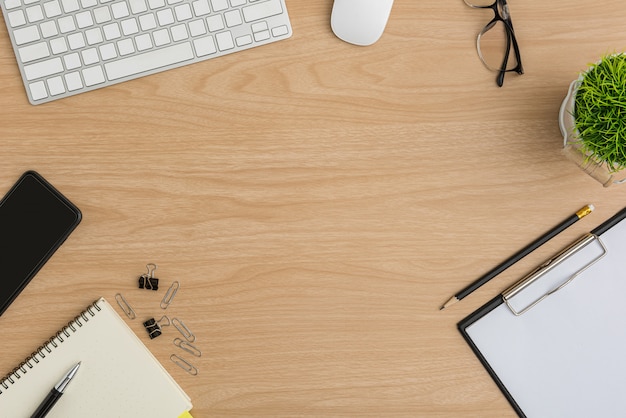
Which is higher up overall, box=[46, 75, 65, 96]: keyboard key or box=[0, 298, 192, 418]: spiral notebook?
box=[46, 75, 65, 96]: keyboard key

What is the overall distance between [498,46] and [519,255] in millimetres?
326

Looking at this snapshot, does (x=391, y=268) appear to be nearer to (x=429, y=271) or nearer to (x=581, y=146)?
(x=429, y=271)

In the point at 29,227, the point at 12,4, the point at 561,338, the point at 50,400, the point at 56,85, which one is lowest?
the point at 561,338

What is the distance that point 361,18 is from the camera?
31.1 inches

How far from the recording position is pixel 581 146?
2.41 ft

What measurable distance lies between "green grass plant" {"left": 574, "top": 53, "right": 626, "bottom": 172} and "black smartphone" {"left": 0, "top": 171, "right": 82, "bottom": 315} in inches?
28.8

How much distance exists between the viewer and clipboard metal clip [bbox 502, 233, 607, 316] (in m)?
0.81

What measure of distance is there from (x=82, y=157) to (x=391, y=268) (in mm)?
500

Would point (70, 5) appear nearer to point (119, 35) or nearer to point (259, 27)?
point (119, 35)

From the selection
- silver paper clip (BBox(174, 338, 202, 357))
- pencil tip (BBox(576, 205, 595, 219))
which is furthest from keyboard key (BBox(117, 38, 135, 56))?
pencil tip (BBox(576, 205, 595, 219))

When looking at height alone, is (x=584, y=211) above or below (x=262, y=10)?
below

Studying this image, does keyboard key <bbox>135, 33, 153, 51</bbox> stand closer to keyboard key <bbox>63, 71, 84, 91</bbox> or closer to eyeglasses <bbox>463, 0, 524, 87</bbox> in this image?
keyboard key <bbox>63, 71, 84, 91</bbox>

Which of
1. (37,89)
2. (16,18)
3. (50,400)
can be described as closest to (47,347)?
(50,400)

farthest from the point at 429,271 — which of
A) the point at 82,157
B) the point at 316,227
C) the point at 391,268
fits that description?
the point at 82,157
